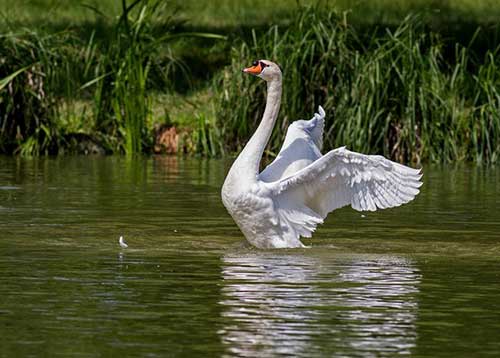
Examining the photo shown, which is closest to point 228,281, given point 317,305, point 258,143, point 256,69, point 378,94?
point 317,305

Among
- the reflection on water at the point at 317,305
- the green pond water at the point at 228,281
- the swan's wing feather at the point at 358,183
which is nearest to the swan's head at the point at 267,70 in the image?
the swan's wing feather at the point at 358,183

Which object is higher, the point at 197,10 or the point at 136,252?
the point at 197,10

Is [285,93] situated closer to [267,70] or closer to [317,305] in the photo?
[267,70]

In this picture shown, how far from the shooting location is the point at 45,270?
10148mm

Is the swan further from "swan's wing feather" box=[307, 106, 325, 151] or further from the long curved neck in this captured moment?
"swan's wing feather" box=[307, 106, 325, 151]

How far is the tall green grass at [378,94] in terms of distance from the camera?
22250 millimetres

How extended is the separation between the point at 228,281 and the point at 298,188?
2.60m

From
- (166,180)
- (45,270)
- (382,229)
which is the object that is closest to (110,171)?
(166,180)

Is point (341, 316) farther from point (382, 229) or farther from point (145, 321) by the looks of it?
point (382, 229)

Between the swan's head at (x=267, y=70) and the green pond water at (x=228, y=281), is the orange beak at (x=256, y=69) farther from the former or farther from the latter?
the green pond water at (x=228, y=281)

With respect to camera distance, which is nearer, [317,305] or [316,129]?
[317,305]

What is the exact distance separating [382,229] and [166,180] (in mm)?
5606

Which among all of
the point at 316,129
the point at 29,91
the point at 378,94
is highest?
the point at 378,94

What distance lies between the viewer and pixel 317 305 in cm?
873
